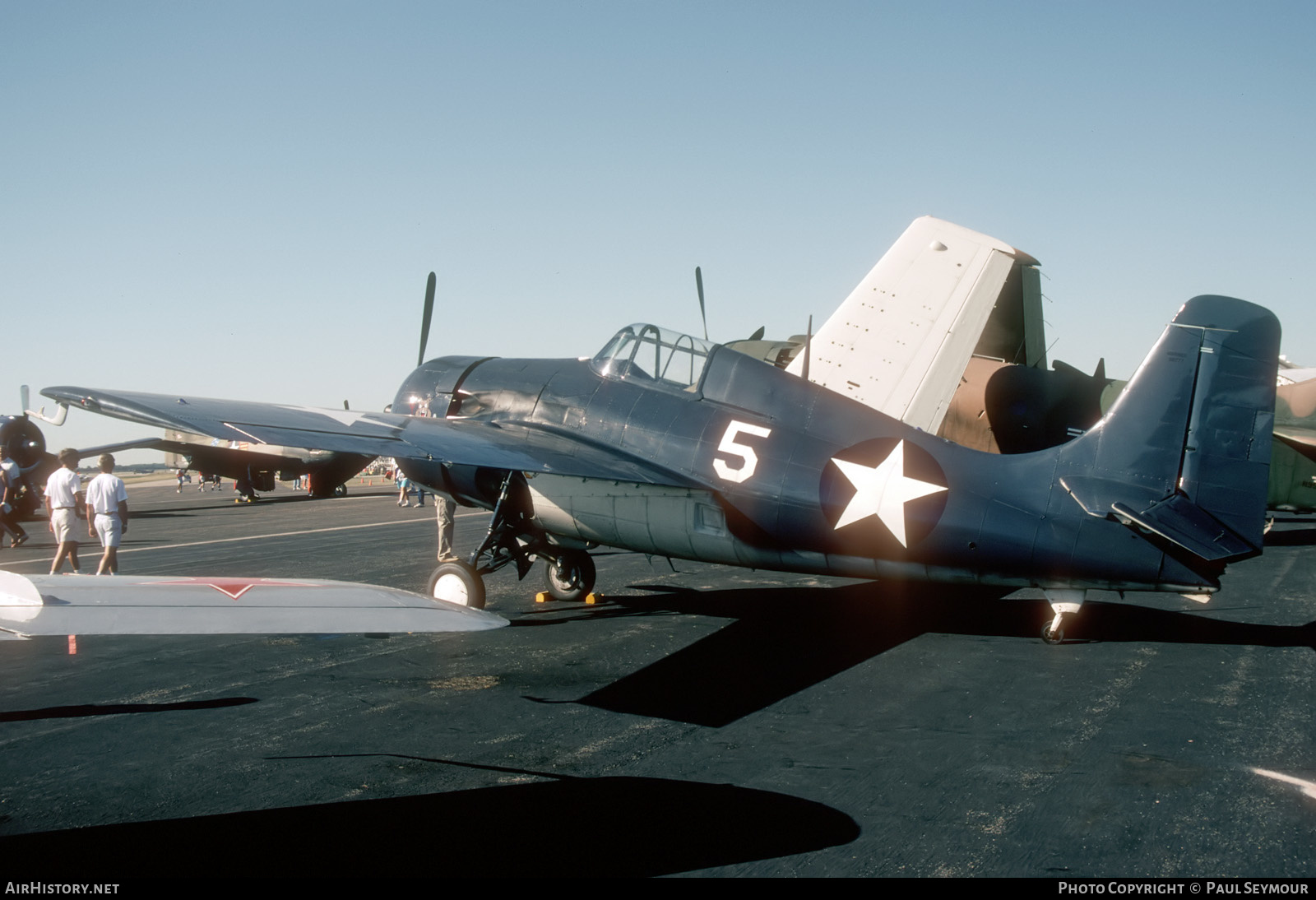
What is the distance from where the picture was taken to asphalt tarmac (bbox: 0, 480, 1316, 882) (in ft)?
13.8

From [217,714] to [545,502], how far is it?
4121mm

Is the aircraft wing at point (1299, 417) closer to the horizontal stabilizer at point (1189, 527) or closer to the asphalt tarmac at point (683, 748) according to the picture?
the asphalt tarmac at point (683, 748)

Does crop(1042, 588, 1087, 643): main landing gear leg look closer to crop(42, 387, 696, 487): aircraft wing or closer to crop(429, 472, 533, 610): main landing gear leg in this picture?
crop(42, 387, 696, 487): aircraft wing

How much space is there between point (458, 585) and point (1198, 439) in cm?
720

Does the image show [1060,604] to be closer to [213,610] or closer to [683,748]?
[683,748]

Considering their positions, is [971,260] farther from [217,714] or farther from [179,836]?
[179,836]

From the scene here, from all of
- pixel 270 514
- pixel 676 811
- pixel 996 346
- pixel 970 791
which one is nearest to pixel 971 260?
pixel 996 346

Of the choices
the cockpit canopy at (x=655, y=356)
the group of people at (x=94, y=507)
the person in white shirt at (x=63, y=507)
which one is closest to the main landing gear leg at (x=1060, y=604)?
the cockpit canopy at (x=655, y=356)

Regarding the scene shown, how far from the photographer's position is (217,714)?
638 centimetres

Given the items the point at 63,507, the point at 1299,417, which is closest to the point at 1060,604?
the point at 63,507

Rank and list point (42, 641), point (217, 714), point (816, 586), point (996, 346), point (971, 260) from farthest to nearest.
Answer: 1. point (996, 346)
2. point (971, 260)
3. point (816, 586)
4. point (42, 641)
5. point (217, 714)

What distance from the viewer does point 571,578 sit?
36.8 feet

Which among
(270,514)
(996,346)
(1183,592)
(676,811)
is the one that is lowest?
(270,514)

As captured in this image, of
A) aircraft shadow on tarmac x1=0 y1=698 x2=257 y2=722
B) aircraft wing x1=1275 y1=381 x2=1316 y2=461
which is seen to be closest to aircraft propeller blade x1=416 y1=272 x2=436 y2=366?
aircraft shadow on tarmac x1=0 y1=698 x2=257 y2=722
